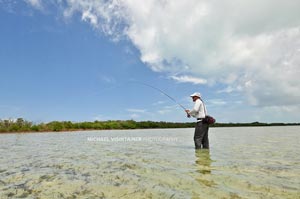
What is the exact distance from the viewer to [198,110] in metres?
11.7

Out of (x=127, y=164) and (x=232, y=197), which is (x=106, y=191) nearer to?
(x=232, y=197)

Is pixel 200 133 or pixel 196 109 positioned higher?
pixel 196 109

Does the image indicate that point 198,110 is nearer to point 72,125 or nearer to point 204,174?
point 204,174

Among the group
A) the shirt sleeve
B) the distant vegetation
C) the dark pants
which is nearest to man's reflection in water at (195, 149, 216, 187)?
the dark pants

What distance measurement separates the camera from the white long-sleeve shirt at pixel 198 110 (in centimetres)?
1166

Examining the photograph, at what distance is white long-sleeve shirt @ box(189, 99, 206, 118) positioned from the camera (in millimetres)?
11664

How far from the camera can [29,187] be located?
5.55 meters

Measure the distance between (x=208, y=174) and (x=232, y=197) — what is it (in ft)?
6.52

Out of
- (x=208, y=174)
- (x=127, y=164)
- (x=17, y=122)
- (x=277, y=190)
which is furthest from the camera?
(x=17, y=122)

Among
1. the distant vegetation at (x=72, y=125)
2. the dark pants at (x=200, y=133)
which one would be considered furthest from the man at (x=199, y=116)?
the distant vegetation at (x=72, y=125)

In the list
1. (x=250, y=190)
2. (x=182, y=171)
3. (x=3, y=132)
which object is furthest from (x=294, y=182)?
(x=3, y=132)

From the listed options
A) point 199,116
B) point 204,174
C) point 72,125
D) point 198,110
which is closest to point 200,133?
point 199,116

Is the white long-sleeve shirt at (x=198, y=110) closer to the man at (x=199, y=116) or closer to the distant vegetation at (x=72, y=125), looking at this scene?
the man at (x=199, y=116)

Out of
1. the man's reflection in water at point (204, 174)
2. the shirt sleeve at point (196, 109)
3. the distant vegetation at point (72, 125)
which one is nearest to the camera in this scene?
the man's reflection in water at point (204, 174)
